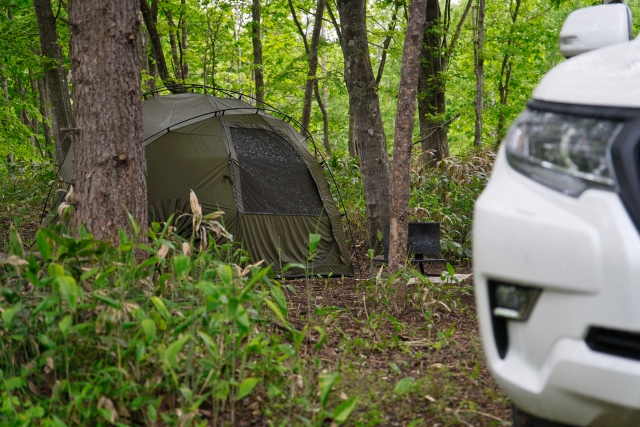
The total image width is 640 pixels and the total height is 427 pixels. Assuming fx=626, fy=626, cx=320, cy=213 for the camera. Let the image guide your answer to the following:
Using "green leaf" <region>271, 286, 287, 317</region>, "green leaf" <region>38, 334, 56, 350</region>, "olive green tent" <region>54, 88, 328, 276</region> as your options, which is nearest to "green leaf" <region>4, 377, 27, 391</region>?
"green leaf" <region>38, 334, 56, 350</region>

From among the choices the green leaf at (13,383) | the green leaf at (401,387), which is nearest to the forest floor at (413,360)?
the green leaf at (401,387)

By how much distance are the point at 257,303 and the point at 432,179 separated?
21.1ft

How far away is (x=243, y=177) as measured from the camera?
7.11 m

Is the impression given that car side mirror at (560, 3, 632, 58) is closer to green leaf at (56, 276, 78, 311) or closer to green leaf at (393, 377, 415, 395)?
green leaf at (393, 377, 415, 395)

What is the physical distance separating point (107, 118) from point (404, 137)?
Result: 2.37m

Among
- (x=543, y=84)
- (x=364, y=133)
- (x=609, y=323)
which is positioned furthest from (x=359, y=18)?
(x=609, y=323)

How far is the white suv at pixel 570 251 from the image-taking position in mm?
1483

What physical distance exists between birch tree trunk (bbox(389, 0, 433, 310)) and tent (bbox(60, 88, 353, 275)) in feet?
5.13

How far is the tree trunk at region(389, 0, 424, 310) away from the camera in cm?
507

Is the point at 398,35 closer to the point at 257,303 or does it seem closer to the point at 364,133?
the point at 364,133

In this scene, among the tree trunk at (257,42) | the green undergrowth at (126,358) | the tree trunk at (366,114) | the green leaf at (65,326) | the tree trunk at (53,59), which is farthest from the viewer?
the tree trunk at (257,42)

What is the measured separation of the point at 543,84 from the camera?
77.8 inches

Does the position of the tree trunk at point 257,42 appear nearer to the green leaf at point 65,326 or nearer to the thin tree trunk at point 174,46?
the thin tree trunk at point 174,46

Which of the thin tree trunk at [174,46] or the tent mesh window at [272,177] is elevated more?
Answer: the thin tree trunk at [174,46]
